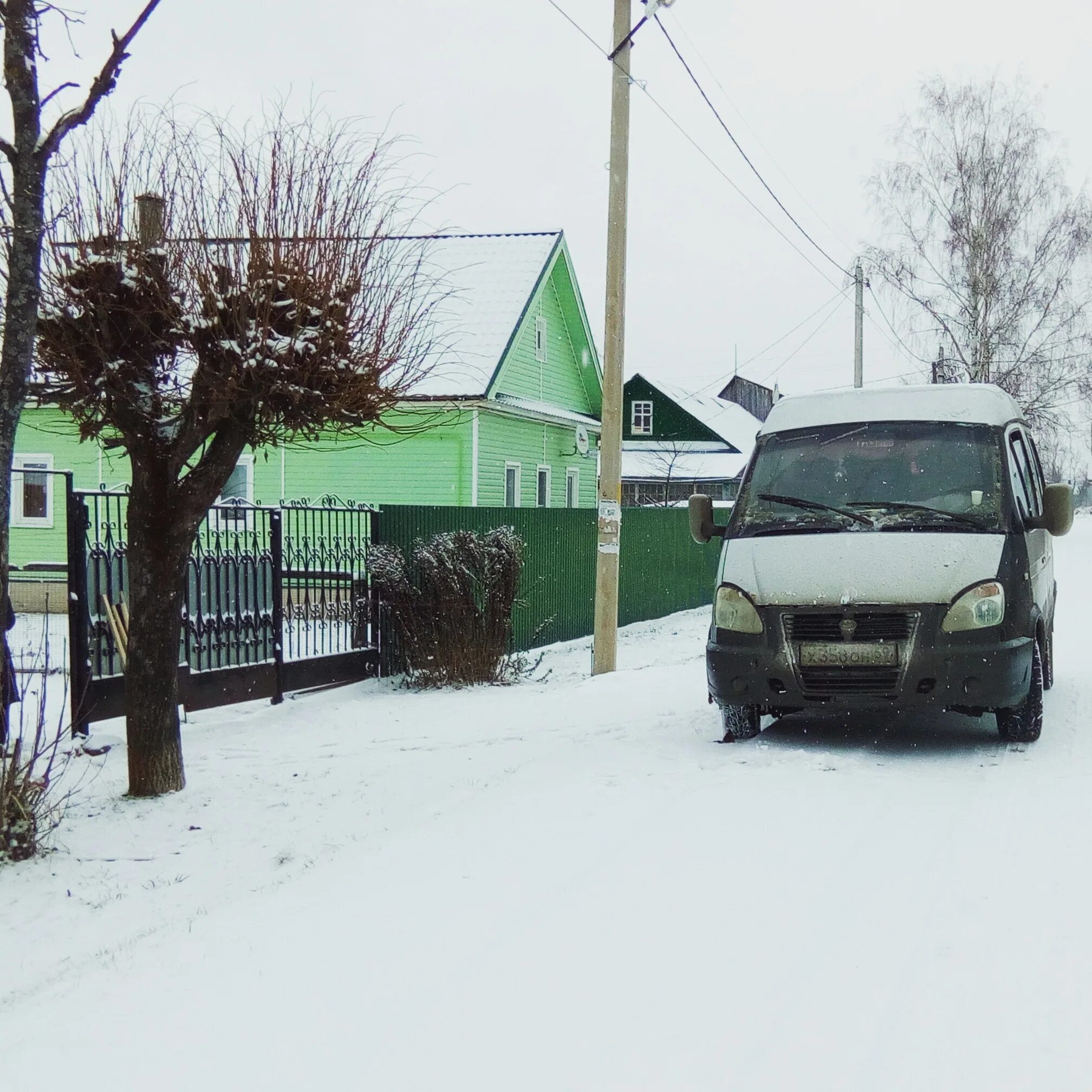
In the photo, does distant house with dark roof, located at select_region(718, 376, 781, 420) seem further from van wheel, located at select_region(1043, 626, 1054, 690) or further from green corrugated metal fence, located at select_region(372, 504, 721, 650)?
van wheel, located at select_region(1043, 626, 1054, 690)

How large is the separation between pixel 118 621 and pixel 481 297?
14.6 meters

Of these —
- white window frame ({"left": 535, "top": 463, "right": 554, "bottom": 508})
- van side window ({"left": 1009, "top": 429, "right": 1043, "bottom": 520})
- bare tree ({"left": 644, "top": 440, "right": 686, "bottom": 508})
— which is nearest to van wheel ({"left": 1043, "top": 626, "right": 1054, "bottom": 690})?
van side window ({"left": 1009, "top": 429, "right": 1043, "bottom": 520})

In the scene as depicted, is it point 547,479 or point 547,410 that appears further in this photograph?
point 547,479

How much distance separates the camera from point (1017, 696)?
6.90m

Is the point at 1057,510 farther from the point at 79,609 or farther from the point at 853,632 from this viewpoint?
the point at 79,609

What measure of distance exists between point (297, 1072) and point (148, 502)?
170 inches

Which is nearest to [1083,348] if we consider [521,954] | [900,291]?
[900,291]

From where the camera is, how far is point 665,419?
5584cm

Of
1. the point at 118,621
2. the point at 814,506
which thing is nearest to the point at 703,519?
the point at 814,506

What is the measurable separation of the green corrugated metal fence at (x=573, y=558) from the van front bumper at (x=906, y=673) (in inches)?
225

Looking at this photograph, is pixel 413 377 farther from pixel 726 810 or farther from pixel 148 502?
pixel 726 810

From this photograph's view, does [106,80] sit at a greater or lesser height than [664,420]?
lesser

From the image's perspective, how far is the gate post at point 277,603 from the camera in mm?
10344

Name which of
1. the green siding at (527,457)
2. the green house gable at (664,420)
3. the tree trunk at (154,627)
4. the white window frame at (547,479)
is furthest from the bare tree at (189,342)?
the green house gable at (664,420)
